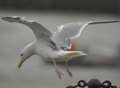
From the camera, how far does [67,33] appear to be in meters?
A: 1.40

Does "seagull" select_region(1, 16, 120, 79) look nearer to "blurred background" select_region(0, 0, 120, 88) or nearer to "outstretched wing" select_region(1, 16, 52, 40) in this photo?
"outstretched wing" select_region(1, 16, 52, 40)

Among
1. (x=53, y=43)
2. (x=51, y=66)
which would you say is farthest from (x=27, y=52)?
(x=51, y=66)

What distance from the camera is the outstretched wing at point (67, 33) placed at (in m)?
1.38

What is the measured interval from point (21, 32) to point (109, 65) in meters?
0.98

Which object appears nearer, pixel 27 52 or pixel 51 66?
pixel 27 52

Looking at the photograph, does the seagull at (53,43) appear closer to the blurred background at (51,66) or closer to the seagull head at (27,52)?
the seagull head at (27,52)

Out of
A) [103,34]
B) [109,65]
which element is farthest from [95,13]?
[109,65]

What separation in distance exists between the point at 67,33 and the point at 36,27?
0.28ft

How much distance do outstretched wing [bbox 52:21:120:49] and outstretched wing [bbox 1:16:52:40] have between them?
0.8 inches

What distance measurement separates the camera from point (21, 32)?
5125mm

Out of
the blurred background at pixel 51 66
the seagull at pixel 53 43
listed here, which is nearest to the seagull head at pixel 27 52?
the seagull at pixel 53 43

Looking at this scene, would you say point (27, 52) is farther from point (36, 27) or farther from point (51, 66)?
point (51, 66)

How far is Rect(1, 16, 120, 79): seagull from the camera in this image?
1.34 metres

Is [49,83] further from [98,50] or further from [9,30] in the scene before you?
[9,30]
